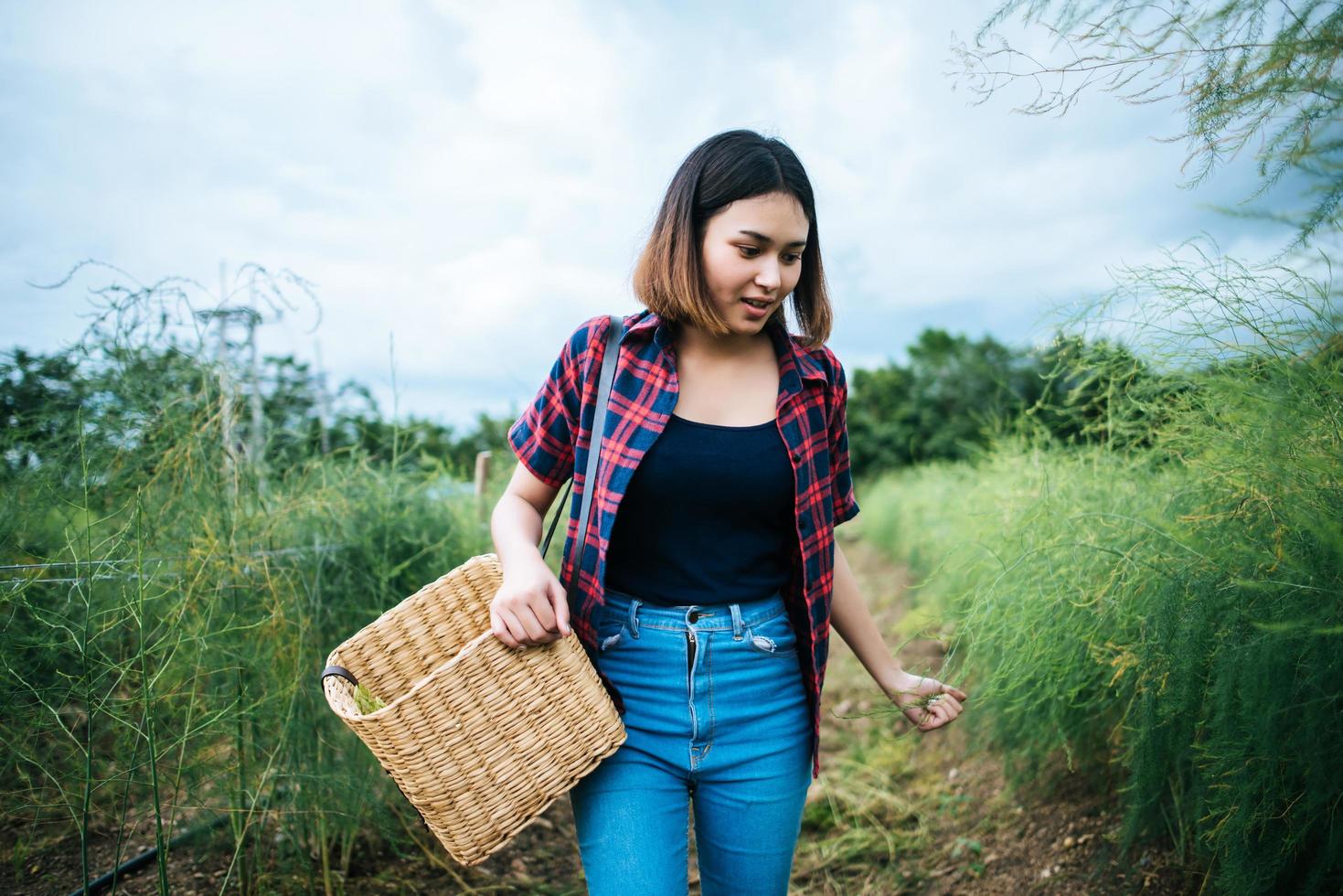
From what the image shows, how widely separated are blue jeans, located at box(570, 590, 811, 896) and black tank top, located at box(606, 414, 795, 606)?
0.14 feet

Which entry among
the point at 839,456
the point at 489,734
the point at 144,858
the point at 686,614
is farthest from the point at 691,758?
the point at 144,858

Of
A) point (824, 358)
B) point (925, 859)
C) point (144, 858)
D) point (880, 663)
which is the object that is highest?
point (824, 358)

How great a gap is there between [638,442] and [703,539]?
228 millimetres

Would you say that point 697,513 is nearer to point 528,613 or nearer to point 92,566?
point 528,613

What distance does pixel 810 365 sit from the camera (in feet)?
5.66

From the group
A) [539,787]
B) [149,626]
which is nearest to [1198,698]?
[539,787]

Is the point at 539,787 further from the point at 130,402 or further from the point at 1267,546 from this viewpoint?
the point at 130,402

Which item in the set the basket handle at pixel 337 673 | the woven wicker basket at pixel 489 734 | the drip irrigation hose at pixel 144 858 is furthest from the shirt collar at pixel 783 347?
the drip irrigation hose at pixel 144 858

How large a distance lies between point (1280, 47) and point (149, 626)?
2906 mm

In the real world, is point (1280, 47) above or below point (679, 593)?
above

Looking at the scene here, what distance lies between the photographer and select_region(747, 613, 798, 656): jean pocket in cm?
159

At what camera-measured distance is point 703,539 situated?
1.58m

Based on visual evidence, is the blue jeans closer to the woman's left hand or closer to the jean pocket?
the jean pocket

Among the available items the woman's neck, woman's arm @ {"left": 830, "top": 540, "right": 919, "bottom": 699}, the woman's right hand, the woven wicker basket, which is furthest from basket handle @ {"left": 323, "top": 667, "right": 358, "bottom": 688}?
woman's arm @ {"left": 830, "top": 540, "right": 919, "bottom": 699}
